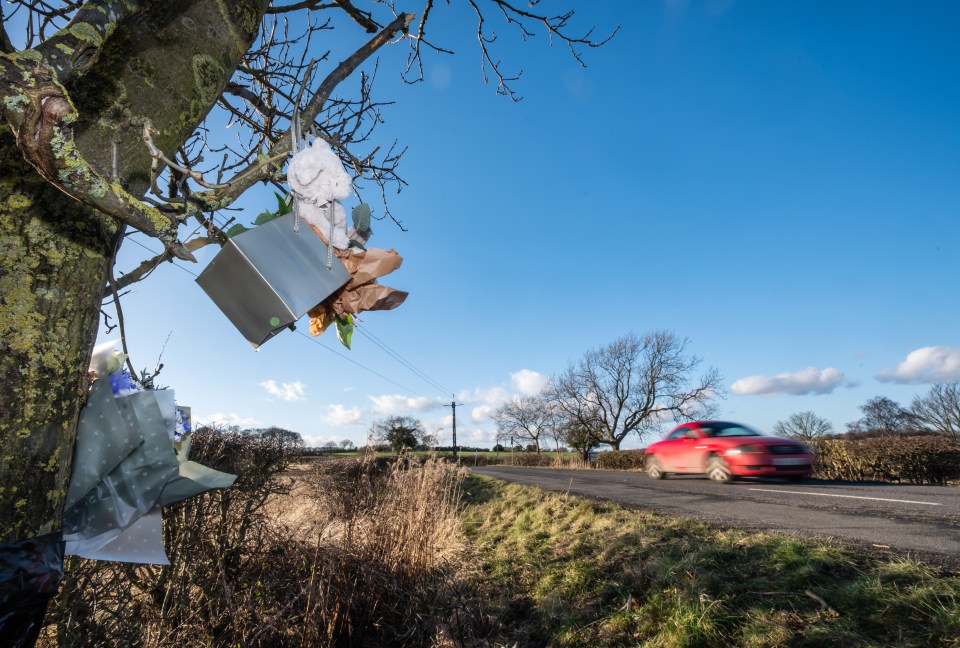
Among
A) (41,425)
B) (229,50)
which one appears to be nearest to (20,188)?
(41,425)

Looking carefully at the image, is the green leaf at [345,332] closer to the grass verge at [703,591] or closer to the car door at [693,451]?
the grass verge at [703,591]

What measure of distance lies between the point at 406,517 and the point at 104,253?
4.22m

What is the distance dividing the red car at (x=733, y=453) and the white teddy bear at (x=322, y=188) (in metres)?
9.88

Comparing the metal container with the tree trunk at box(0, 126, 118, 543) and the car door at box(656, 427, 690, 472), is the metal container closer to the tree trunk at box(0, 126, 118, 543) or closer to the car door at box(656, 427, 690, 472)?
the tree trunk at box(0, 126, 118, 543)

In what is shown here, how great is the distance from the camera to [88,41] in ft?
2.79

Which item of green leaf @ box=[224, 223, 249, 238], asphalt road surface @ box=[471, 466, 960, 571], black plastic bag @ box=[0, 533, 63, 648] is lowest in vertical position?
asphalt road surface @ box=[471, 466, 960, 571]

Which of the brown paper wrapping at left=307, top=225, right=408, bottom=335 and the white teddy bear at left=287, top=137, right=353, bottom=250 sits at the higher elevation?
the white teddy bear at left=287, top=137, right=353, bottom=250

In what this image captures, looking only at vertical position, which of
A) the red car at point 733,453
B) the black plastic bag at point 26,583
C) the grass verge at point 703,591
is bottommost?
→ the grass verge at point 703,591

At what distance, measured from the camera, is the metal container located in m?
0.97

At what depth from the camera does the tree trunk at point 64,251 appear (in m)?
0.78

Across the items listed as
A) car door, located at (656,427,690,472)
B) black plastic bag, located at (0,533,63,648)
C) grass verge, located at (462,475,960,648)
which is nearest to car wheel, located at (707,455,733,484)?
car door, located at (656,427,690,472)

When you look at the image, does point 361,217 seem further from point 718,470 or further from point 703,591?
point 718,470

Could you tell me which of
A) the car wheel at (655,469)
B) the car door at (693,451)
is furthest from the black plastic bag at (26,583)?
the car wheel at (655,469)

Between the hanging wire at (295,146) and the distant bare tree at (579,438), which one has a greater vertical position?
the distant bare tree at (579,438)
